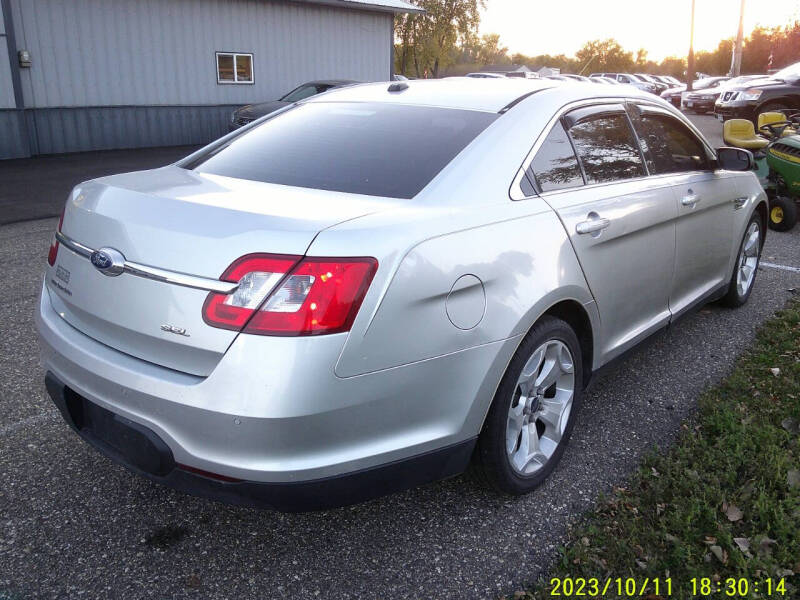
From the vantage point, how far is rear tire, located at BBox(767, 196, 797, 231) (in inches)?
312

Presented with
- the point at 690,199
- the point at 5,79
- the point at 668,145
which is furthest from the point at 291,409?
the point at 5,79

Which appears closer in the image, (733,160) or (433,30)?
(733,160)

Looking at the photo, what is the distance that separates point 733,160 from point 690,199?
822 mm

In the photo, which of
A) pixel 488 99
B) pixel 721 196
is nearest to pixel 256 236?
pixel 488 99

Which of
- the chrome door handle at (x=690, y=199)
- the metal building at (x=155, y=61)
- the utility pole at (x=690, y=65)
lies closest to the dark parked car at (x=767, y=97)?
the metal building at (x=155, y=61)

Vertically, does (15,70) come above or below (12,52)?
below

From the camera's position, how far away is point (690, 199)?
3.94 meters

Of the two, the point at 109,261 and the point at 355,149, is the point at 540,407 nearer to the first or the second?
the point at 355,149

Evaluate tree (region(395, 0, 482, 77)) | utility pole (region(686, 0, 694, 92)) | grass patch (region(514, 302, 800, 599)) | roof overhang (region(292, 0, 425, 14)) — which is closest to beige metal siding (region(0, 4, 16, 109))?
roof overhang (region(292, 0, 425, 14))

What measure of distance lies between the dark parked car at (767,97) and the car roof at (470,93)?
14.8 meters

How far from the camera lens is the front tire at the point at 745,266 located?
5027 mm

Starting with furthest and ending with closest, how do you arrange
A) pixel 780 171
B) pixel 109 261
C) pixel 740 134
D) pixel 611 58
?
pixel 611 58 → pixel 740 134 → pixel 780 171 → pixel 109 261

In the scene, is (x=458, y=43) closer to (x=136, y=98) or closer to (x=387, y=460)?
(x=136, y=98)

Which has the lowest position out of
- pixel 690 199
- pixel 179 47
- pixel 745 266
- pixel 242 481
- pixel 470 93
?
pixel 745 266
